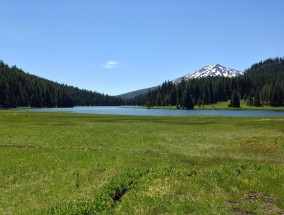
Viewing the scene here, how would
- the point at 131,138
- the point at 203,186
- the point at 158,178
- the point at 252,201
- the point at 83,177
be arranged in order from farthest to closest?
the point at 131,138
the point at 83,177
the point at 158,178
the point at 203,186
the point at 252,201

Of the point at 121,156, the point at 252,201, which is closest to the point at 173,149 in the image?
the point at 121,156

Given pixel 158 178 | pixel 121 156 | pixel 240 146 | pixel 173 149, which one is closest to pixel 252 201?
pixel 158 178

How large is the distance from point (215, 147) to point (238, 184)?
759 inches

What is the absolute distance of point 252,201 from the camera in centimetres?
1856

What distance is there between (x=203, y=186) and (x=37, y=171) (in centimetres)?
1349

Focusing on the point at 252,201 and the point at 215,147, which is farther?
the point at 215,147

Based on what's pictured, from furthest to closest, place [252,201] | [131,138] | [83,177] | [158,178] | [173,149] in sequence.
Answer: [131,138]
[173,149]
[83,177]
[158,178]
[252,201]

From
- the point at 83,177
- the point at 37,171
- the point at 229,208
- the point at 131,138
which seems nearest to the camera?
the point at 229,208

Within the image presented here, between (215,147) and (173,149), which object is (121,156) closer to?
(173,149)

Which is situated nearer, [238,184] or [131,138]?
[238,184]

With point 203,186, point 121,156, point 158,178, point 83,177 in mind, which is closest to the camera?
point 203,186

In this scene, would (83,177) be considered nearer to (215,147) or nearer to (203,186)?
(203,186)

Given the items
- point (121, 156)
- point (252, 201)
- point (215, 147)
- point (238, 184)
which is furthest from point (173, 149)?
point (252, 201)

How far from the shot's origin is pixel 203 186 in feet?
69.4
